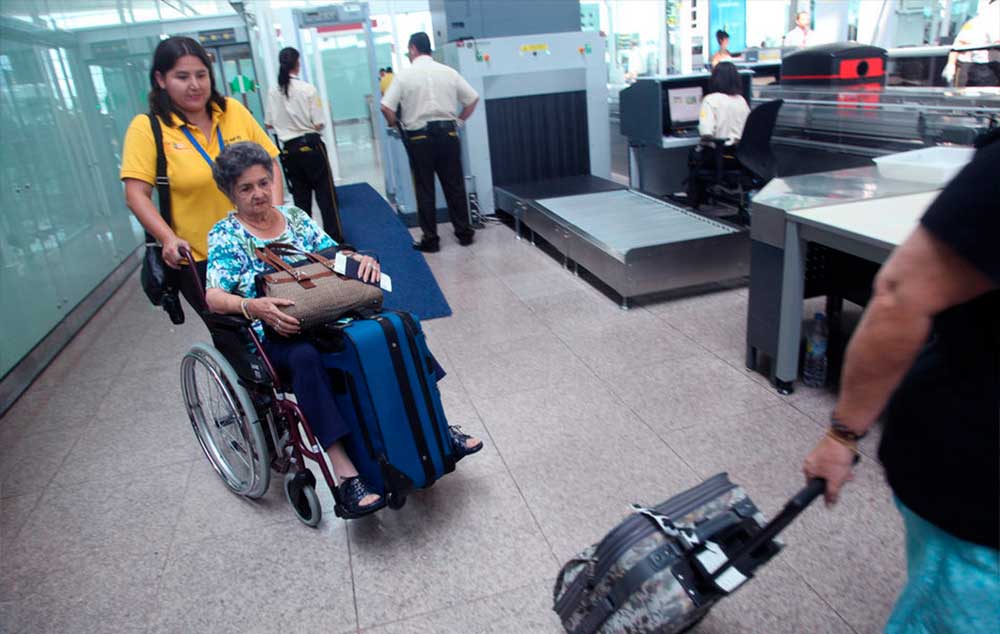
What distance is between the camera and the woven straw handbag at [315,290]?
190 cm

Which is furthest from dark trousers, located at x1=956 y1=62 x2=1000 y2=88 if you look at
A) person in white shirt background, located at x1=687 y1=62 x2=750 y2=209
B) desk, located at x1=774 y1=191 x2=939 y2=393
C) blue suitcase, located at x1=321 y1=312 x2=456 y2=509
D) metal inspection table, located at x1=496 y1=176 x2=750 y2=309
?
blue suitcase, located at x1=321 y1=312 x2=456 y2=509

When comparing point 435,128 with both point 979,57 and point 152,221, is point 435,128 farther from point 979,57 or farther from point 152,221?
point 979,57

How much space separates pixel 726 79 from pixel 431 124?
221cm

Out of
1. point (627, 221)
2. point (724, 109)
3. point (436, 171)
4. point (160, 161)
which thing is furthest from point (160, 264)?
point (724, 109)

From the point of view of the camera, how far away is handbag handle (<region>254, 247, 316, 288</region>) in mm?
1947

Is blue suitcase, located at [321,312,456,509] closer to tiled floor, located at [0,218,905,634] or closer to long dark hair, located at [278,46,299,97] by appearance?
tiled floor, located at [0,218,905,634]

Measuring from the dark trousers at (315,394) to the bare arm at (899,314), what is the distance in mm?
1328

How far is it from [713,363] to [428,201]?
3.02m

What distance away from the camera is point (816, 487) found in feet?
3.52

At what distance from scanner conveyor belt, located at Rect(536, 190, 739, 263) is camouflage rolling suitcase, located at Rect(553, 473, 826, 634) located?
2338mm

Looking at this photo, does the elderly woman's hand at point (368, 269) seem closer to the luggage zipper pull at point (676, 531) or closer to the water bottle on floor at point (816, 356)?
the luggage zipper pull at point (676, 531)

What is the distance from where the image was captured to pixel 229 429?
2.43 m

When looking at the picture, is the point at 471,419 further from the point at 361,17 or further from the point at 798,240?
the point at 361,17

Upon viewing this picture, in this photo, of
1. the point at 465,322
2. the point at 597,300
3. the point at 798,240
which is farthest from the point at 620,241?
the point at 798,240
